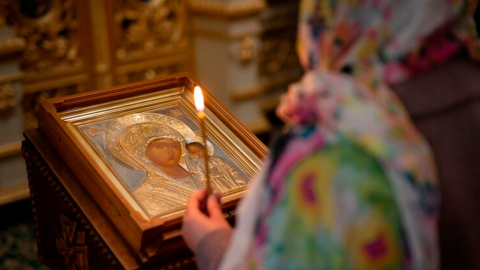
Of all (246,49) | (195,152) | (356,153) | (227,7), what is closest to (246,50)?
(246,49)

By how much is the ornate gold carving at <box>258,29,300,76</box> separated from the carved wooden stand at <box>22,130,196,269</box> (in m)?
1.82

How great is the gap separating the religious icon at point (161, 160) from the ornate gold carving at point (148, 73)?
5.39ft

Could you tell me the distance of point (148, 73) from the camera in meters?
3.24

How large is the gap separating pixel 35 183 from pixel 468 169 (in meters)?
1.09

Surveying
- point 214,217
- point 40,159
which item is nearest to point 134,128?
point 40,159

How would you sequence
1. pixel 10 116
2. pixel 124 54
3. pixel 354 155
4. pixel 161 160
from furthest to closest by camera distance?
pixel 124 54 → pixel 10 116 → pixel 161 160 → pixel 354 155

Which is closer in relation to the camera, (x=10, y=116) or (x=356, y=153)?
(x=356, y=153)

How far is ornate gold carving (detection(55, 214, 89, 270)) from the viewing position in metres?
1.42

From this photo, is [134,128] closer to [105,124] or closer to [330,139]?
[105,124]

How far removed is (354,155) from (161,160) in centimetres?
77

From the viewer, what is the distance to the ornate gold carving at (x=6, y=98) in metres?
2.67

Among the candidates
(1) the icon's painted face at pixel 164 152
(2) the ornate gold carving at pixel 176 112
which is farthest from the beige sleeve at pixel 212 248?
(2) the ornate gold carving at pixel 176 112

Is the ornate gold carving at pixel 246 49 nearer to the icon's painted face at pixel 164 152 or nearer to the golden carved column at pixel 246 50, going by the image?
the golden carved column at pixel 246 50

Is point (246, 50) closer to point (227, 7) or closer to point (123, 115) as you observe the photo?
point (227, 7)
